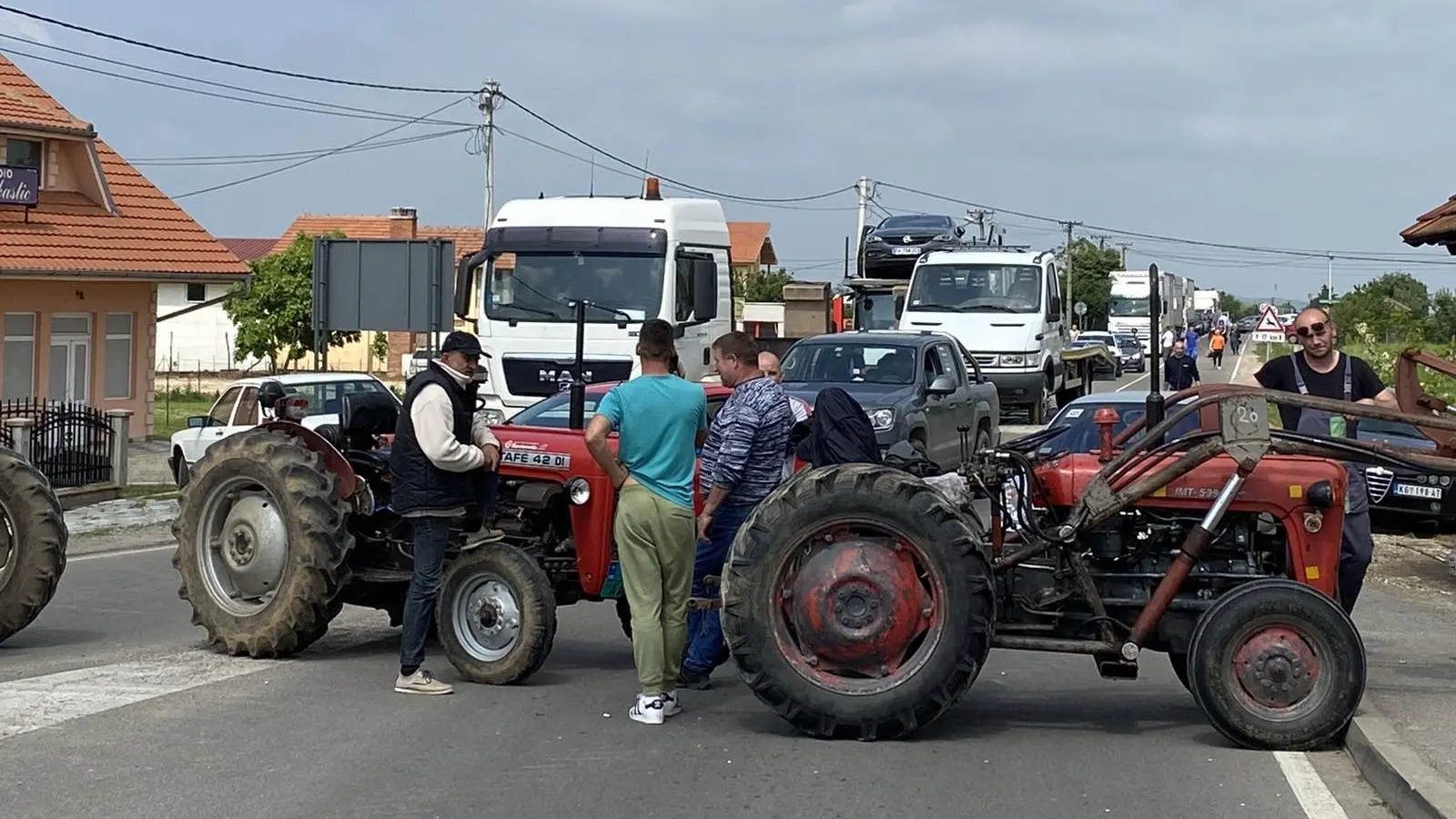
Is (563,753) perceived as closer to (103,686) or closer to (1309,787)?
(103,686)

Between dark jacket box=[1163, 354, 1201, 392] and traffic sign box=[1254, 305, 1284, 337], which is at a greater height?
traffic sign box=[1254, 305, 1284, 337]

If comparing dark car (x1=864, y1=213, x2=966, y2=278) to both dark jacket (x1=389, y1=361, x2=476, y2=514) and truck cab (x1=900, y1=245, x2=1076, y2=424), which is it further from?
dark jacket (x1=389, y1=361, x2=476, y2=514)

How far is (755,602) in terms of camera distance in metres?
8.12

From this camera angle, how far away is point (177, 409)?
42969 millimetres

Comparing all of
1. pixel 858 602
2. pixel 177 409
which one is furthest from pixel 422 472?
pixel 177 409

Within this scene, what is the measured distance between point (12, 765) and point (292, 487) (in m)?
2.80

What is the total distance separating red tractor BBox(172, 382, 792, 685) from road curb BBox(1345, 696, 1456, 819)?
3.88 metres

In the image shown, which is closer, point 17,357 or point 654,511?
point 654,511

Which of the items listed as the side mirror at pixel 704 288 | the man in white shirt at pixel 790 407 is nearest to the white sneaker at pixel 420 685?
the man in white shirt at pixel 790 407

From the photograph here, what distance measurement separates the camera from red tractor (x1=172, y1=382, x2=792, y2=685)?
9328 mm

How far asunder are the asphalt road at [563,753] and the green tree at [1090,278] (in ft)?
213

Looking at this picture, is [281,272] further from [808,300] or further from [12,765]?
[12,765]

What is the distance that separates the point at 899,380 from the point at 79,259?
16621mm

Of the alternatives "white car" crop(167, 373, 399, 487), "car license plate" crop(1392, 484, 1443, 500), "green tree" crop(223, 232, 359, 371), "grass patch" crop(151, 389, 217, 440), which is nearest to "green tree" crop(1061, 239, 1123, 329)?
"green tree" crop(223, 232, 359, 371)
